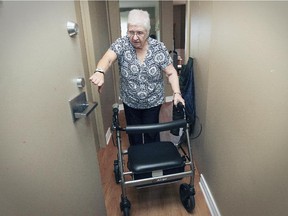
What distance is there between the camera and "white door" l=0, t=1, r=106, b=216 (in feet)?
1.74

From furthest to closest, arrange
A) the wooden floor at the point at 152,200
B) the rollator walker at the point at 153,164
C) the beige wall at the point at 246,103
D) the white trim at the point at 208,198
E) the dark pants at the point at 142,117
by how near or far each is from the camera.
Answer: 1. the dark pants at the point at 142,117
2. the wooden floor at the point at 152,200
3. the white trim at the point at 208,198
4. the rollator walker at the point at 153,164
5. the beige wall at the point at 246,103

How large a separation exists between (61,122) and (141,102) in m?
0.89

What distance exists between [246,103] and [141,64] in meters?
0.75

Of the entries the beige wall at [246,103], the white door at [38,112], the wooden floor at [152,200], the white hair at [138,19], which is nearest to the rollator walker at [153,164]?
the wooden floor at [152,200]

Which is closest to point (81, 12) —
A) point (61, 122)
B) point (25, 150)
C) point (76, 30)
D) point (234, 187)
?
point (76, 30)

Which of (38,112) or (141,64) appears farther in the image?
(141,64)

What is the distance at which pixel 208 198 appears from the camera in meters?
1.54

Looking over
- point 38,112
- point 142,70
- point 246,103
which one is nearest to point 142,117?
point 142,70

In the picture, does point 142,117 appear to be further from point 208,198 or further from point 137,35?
point 208,198

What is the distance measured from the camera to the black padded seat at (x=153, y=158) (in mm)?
1275

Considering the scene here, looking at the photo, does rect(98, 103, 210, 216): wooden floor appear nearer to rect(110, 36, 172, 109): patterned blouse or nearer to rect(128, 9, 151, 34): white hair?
rect(110, 36, 172, 109): patterned blouse

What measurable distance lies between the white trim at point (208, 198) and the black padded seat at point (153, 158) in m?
0.35

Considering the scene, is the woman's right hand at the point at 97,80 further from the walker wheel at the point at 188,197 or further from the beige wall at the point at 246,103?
the walker wheel at the point at 188,197

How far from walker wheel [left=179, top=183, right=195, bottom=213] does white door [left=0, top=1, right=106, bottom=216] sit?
82cm
